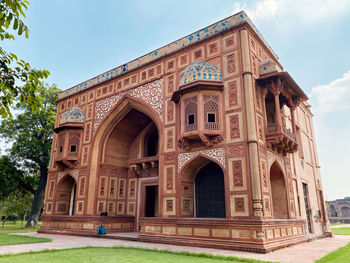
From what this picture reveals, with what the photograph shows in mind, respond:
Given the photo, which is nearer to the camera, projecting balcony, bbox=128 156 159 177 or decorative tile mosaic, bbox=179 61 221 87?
decorative tile mosaic, bbox=179 61 221 87

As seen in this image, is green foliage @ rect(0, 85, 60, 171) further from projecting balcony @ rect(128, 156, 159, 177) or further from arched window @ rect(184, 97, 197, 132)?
arched window @ rect(184, 97, 197, 132)

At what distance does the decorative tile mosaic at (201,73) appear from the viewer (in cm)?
1182

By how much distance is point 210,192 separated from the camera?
12.2 meters

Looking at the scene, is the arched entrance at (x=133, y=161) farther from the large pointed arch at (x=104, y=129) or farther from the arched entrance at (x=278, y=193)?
the arched entrance at (x=278, y=193)

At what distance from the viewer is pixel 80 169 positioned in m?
16.5

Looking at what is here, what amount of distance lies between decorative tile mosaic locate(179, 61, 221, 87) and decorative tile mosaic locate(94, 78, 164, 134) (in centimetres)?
231

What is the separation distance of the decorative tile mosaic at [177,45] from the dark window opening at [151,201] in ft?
23.6

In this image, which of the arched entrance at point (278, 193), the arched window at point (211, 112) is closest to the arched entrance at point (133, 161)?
the arched window at point (211, 112)

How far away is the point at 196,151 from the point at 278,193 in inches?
170

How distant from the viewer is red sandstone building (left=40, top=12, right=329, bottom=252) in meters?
10.4

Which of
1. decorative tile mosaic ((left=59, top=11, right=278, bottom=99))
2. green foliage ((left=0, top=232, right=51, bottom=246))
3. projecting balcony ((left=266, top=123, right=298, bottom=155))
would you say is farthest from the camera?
decorative tile mosaic ((left=59, top=11, right=278, bottom=99))

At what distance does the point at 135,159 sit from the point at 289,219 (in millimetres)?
8636

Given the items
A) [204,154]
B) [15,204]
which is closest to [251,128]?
[204,154]

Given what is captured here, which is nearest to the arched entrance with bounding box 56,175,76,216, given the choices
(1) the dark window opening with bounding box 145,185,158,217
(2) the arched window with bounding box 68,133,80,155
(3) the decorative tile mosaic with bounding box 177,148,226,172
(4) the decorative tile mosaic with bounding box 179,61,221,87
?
(2) the arched window with bounding box 68,133,80,155
